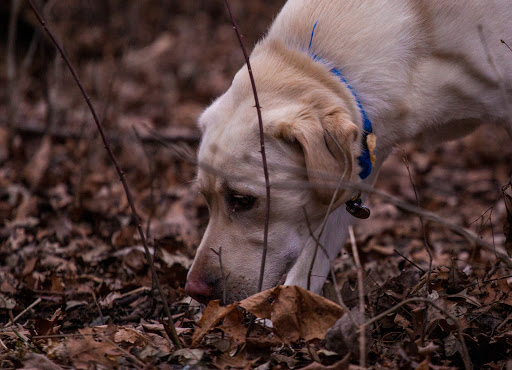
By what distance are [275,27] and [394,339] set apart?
1767mm

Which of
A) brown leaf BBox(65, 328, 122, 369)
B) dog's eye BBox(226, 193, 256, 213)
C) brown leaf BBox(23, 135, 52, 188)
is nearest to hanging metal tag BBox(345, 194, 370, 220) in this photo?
dog's eye BBox(226, 193, 256, 213)

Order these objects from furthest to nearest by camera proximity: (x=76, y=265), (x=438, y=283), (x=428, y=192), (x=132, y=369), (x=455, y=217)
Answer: (x=428, y=192), (x=455, y=217), (x=76, y=265), (x=438, y=283), (x=132, y=369)

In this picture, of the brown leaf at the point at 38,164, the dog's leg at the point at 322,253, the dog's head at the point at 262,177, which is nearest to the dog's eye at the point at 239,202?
the dog's head at the point at 262,177

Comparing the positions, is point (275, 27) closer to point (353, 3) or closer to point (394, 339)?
point (353, 3)

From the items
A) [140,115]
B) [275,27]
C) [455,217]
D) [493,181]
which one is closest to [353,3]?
[275,27]

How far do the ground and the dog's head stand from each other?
Result: 0.85 ft

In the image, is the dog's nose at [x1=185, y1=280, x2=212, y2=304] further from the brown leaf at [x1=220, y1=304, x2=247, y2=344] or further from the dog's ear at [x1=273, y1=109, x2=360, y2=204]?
the dog's ear at [x1=273, y1=109, x2=360, y2=204]

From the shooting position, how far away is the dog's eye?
283 cm

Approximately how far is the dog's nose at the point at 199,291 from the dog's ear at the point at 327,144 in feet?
2.23

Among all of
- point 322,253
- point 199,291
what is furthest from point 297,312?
point 322,253

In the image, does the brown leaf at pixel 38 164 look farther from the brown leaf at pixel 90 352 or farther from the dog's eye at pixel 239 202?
the brown leaf at pixel 90 352

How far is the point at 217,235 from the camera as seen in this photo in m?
2.92

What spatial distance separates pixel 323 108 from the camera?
2.77 m

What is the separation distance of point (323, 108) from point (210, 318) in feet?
3.60
